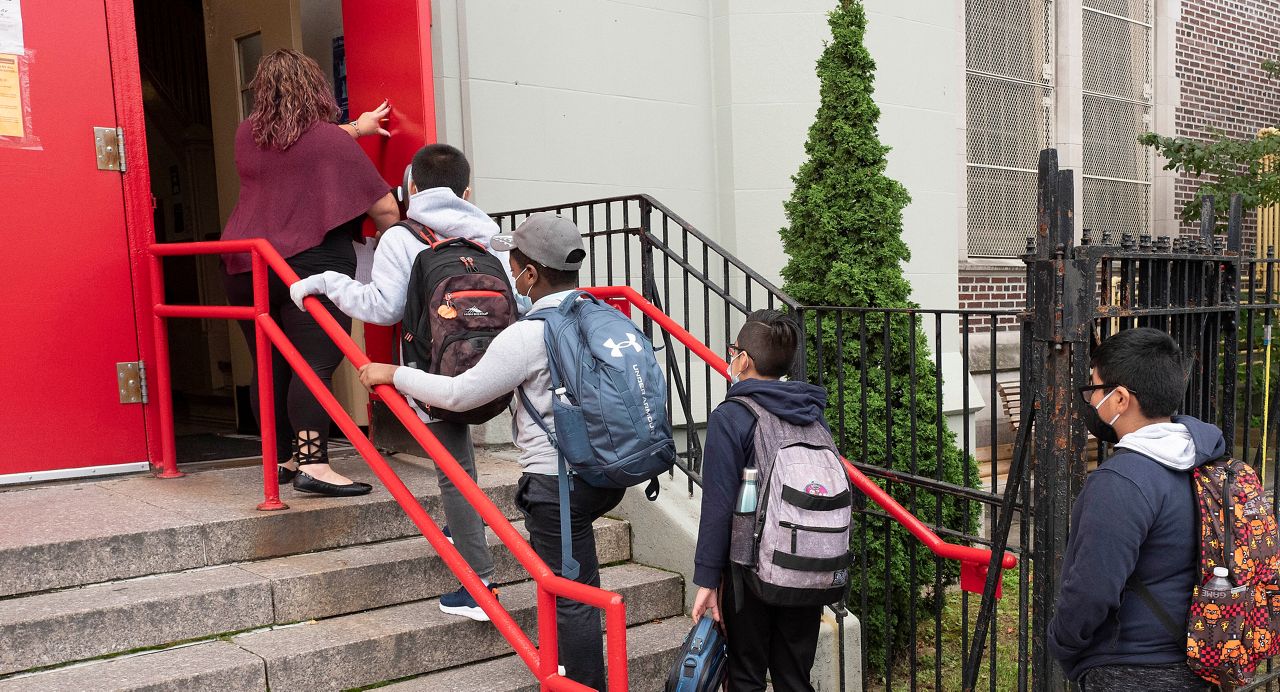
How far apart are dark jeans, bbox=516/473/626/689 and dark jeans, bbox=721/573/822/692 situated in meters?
0.39

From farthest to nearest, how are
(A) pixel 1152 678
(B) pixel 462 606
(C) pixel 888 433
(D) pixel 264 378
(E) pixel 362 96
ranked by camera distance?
(E) pixel 362 96 → (C) pixel 888 433 → (D) pixel 264 378 → (B) pixel 462 606 → (A) pixel 1152 678

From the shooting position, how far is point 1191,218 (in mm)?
9781

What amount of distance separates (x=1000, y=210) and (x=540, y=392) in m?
6.90

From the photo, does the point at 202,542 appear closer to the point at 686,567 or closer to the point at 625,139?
the point at 686,567

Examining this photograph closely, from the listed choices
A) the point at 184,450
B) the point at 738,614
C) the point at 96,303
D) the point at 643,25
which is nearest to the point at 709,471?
the point at 738,614

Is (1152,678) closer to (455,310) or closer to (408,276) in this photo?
(455,310)

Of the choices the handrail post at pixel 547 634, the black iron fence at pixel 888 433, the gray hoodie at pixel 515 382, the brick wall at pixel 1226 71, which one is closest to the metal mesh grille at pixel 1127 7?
the brick wall at pixel 1226 71

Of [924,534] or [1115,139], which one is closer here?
[924,534]

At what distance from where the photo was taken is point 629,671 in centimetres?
366

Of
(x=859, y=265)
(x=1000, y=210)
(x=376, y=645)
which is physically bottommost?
(x=376, y=645)

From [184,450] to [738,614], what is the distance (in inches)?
145

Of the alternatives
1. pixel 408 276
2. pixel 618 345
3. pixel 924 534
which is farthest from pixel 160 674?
pixel 924 534

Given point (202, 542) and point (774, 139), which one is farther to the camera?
point (774, 139)

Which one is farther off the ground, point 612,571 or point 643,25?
point 643,25
